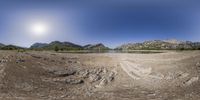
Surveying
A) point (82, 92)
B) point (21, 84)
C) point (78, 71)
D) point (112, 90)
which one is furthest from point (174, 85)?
point (21, 84)

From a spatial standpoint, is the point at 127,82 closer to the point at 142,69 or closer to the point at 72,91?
the point at 142,69

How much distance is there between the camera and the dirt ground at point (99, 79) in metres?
26.3

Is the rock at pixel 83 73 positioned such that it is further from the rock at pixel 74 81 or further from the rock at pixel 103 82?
the rock at pixel 103 82

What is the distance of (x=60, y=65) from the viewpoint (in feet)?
131

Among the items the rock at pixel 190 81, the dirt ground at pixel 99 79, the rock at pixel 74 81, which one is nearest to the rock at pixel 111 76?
the dirt ground at pixel 99 79

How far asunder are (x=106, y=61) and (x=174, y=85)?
1673 cm

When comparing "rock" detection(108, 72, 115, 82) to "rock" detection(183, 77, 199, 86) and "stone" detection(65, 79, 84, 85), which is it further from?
"rock" detection(183, 77, 199, 86)

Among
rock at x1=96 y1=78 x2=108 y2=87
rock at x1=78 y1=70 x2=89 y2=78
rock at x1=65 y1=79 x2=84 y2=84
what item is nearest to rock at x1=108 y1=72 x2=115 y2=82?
rock at x1=96 y1=78 x2=108 y2=87

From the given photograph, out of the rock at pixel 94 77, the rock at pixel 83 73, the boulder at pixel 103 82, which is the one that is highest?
A: the rock at pixel 83 73

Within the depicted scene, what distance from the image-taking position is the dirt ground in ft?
86.4

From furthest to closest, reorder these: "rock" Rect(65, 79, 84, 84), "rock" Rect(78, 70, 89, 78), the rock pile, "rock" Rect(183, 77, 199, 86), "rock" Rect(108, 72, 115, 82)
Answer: "rock" Rect(78, 70, 89, 78) → "rock" Rect(108, 72, 115, 82) → the rock pile → "rock" Rect(65, 79, 84, 84) → "rock" Rect(183, 77, 199, 86)

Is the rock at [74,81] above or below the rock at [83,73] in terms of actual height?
below

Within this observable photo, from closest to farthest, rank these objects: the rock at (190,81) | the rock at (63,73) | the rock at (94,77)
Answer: the rock at (190,81) → the rock at (94,77) → the rock at (63,73)

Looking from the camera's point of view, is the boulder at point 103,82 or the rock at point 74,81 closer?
the boulder at point 103,82
